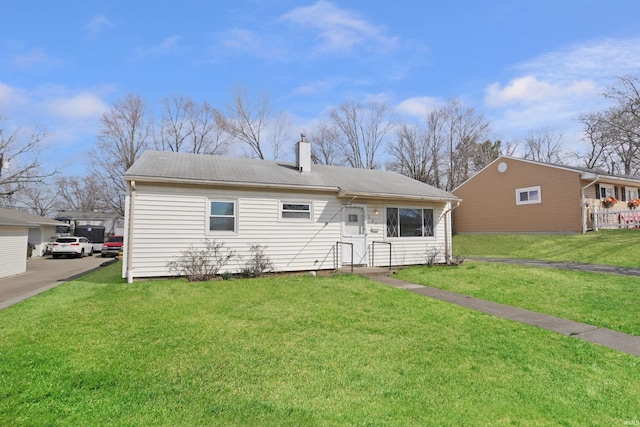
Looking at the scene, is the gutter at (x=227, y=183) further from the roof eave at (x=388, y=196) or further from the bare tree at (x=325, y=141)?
the bare tree at (x=325, y=141)

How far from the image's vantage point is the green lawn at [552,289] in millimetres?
6121

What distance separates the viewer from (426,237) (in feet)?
42.3

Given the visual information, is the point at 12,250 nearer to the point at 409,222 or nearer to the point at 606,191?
the point at 409,222

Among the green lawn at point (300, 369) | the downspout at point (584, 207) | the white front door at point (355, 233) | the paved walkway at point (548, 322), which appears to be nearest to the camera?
the green lawn at point (300, 369)

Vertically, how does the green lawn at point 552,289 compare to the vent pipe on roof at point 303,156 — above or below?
below

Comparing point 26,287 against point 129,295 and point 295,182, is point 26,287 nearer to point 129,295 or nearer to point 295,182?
point 129,295

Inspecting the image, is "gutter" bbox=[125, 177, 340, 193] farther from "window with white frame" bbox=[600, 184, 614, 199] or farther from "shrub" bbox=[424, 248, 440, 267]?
"window with white frame" bbox=[600, 184, 614, 199]

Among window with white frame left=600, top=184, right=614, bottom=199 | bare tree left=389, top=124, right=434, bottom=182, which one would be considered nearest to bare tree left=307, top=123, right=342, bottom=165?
bare tree left=389, top=124, right=434, bottom=182

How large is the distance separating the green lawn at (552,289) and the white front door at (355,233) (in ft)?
5.06

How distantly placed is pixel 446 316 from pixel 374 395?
3221mm

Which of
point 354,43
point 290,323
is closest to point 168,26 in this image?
point 354,43

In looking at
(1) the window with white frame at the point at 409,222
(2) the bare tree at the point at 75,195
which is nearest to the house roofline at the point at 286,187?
(1) the window with white frame at the point at 409,222

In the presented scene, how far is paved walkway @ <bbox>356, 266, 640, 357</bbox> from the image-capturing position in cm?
473

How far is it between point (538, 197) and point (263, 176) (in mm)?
17687
